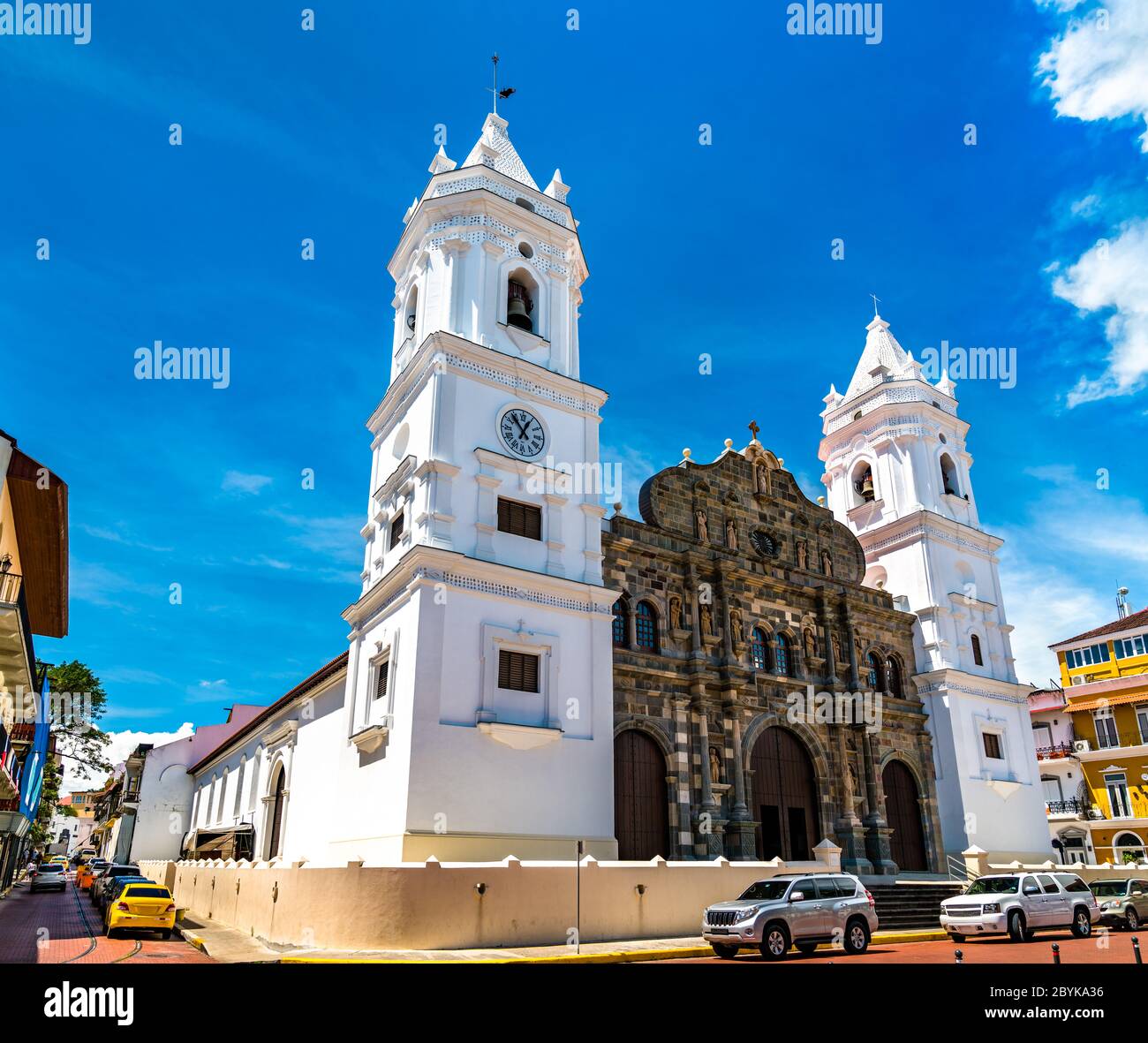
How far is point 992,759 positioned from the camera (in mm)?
32469

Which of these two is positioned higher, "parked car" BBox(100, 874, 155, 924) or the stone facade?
the stone facade

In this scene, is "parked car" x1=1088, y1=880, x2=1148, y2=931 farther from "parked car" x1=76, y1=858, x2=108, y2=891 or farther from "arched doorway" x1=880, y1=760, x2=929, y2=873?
"parked car" x1=76, y1=858, x2=108, y2=891

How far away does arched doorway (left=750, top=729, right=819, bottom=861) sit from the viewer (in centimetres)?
2616

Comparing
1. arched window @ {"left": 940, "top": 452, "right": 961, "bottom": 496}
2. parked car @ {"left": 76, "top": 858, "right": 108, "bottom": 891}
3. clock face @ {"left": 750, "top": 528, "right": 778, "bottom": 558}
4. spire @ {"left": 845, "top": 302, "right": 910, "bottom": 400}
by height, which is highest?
spire @ {"left": 845, "top": 302, "right": 910, "bottom": 400}

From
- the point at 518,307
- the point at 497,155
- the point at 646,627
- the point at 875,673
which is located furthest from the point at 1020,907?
the point at 497,155

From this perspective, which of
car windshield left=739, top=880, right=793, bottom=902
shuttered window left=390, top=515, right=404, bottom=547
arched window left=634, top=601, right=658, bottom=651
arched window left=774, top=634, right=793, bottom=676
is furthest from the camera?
arched window left=774, top=634, right=793, bottom=676

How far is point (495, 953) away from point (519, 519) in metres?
11.2

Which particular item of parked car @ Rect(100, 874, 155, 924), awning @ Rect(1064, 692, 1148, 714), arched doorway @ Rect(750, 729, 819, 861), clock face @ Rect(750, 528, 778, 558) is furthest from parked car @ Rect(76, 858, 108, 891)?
awning @ Rect(1064, 692, 1148, 714)

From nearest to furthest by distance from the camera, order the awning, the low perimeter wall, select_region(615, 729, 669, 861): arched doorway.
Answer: the low perimeter wall < select_region(615, 729, 669, 861): arched doorway < the awning

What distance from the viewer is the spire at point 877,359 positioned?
124 feet

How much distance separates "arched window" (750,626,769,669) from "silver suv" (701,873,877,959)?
35.7 ft

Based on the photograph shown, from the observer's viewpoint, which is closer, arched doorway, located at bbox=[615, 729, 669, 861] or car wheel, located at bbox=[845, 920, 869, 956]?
car wheel, located at bbox=[845, 920, 869, 956]
